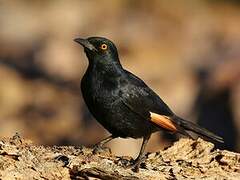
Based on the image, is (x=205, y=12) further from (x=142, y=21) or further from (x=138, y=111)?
(x=138, y=111)

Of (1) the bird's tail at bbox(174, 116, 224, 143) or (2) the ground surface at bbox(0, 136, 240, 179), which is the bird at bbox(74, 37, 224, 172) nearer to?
(1) the bird's tail at bbox(174, 116, 224, 143)

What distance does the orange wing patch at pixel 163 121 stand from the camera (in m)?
11.8

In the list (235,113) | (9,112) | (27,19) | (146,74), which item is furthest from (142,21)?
(235,113)

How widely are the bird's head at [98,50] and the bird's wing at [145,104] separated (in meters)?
0.33

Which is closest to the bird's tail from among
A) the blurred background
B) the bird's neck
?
the bird's neck

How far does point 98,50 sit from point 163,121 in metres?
1.14

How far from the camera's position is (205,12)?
1318 inches

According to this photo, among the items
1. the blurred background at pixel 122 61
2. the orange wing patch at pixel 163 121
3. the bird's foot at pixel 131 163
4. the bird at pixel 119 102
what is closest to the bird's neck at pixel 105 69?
the bird at pixel 119 102

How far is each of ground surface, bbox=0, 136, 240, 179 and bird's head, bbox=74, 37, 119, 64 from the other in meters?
1.14

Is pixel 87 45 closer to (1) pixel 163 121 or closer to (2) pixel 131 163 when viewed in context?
(1) pixel 163 121

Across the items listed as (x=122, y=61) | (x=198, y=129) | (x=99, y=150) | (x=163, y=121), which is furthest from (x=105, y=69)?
(x=122, y=61)

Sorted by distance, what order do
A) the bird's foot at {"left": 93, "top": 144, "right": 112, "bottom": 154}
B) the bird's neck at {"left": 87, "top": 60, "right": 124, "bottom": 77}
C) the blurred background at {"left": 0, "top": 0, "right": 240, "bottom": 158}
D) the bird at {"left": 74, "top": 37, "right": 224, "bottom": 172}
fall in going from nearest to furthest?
1. the bird's foot at {"left": 93, "top": 144, "right": 112, "bottom": 154}
2. the bird at {"left": 74, "top": 37, "right": 224, "bottom": 172}
3. the bird's neck at {"left": 87, "top": 60, "right": 124, "bottom": 77}
4. the blurred background at {"left": 0, "top": 0, "right": 240, "bottom": 158}

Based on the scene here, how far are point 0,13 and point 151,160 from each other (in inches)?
870

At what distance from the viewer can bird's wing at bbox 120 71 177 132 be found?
11750 millimetres
